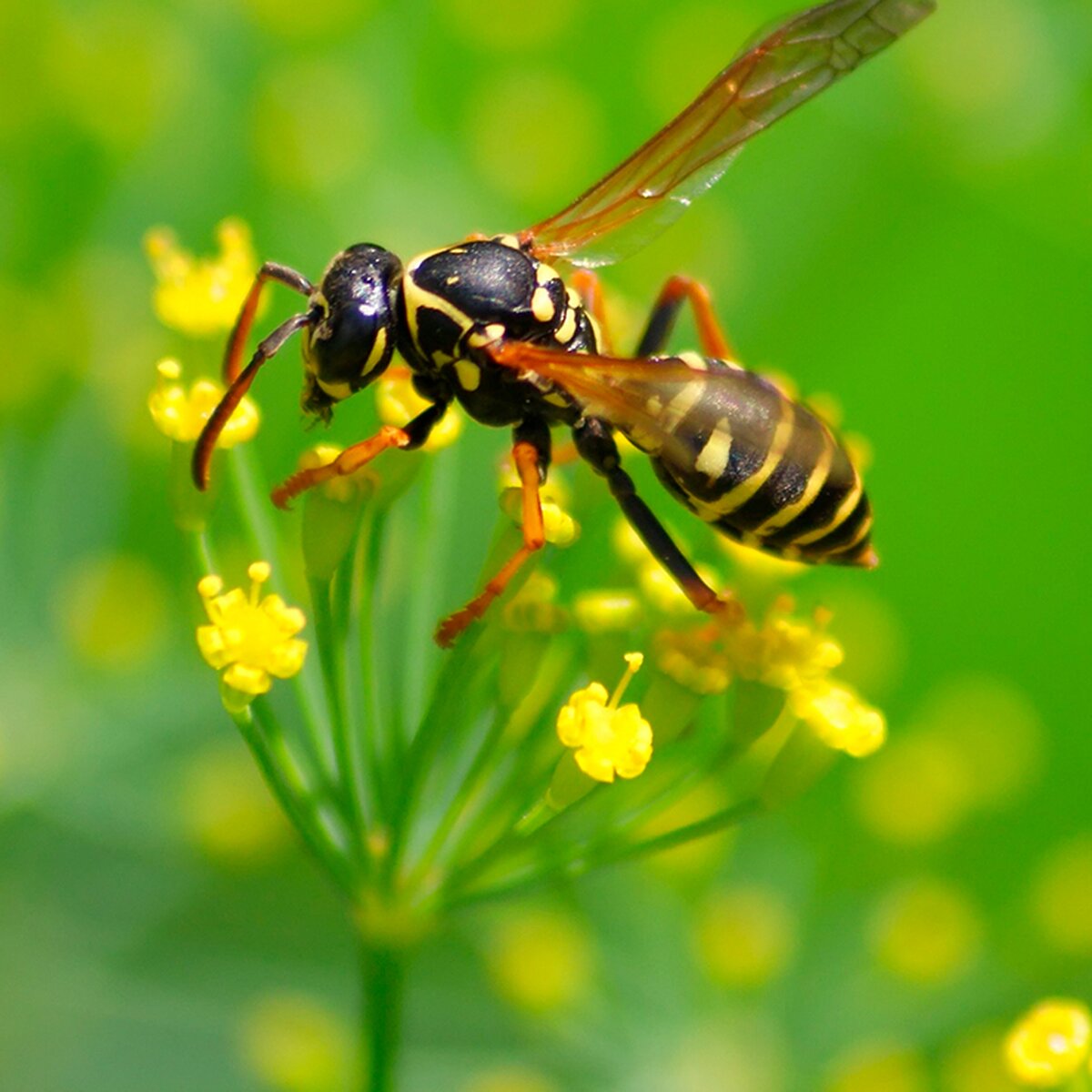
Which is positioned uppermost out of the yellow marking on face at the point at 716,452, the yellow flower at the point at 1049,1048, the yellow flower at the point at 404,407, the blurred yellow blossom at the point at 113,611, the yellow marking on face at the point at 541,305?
the yellow marking on face at the point at 541,305

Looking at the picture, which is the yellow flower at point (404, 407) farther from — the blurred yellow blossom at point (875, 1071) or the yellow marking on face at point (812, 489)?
the blurred yellow blossom at point (875, 1071)

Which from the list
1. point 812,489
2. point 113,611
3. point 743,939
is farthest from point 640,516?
point 113,611

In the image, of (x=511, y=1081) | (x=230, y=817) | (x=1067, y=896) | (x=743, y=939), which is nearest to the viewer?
(x=743, y=939)

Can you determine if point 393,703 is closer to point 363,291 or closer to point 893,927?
point 363,291

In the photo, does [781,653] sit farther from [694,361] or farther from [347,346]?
[347,346]

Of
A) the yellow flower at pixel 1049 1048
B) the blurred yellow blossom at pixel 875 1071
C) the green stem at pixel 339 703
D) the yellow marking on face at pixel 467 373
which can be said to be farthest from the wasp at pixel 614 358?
the blurred yellow blossom at pixel 875 1071

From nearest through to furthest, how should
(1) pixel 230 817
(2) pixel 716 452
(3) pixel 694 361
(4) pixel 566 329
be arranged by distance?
(2) pixel 716 452
(3) pixel 694 361
(4) pixel 566 329
(1) pixel 230 817

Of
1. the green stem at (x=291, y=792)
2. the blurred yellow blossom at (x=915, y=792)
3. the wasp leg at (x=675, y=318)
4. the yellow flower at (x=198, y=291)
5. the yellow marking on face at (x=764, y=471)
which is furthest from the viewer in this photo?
the blurred yellow blossom at (x=915, y=792)
